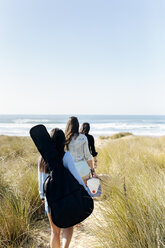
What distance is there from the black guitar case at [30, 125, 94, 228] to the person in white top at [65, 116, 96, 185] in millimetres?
1209

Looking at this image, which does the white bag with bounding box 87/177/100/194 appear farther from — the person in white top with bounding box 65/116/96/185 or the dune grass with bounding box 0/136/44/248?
the dune grass with bounding box 0/136/44/248

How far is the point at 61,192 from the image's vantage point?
1.73 m

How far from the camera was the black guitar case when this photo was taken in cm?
172

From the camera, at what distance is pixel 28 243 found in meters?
2.57

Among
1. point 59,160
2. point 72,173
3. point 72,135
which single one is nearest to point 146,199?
point 72,173

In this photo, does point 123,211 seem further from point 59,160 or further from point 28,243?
point 28,243

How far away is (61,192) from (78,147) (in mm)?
1487

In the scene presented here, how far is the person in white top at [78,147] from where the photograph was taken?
10.0ft

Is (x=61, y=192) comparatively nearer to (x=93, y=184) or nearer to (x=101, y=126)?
(x=93, y=184)

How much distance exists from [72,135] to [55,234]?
1403 mm

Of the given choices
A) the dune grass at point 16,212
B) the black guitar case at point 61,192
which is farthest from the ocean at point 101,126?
the black guitar case at point 61,192

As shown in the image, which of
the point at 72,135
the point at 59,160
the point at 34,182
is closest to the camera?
the point at 59,160

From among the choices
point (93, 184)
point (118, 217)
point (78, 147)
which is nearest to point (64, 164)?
point (118, 217)

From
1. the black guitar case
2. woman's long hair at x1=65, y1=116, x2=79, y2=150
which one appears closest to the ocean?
woman's long hair at x1=65, y1=116, x2=79, y2=150
